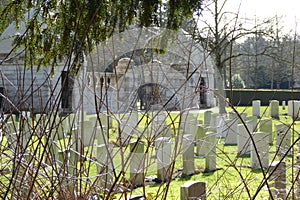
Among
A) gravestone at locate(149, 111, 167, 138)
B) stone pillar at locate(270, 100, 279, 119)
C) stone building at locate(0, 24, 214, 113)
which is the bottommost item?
stone pillar at locate(270, 100, 279, 119)

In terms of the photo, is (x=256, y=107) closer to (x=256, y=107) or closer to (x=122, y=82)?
(x=256, y=107)

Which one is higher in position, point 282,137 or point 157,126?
point 157,126

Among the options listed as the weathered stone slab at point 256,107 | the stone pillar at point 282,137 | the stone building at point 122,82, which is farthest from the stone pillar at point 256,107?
the stone pillar at point 282,137

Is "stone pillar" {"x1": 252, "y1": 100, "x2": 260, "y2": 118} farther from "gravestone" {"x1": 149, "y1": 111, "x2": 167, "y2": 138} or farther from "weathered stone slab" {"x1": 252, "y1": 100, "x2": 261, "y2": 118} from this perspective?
"gravestone" {"x1": 149, "y1": 111, "x2": 167, "y2": 138}

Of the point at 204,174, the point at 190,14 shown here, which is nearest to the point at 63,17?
the point at 190,14

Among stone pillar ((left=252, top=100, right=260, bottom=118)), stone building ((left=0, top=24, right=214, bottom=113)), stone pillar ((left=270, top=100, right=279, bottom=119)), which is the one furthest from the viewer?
stone pillar ((left=270, top=100, right=279, bottom=119))

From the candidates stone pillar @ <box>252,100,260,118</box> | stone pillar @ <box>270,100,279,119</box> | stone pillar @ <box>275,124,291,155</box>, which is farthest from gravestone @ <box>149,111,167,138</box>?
stone pillar @ <box>270,100,279,119</box>

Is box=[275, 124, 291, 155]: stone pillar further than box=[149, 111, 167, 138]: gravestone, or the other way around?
box=[275, 124, 291, 155]: stone pillar

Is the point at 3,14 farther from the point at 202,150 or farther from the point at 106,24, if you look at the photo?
the point at 202,150

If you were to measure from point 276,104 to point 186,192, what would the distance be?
12981 mm

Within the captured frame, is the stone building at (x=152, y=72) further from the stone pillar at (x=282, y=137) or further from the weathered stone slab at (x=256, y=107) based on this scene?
the weathered stone slab at (x=256, y=107)

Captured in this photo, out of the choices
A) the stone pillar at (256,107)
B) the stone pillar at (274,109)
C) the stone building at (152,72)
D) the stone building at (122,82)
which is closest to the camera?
the stone building at (122,82)

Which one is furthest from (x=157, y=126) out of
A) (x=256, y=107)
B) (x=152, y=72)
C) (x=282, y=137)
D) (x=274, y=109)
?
(x=274, y=109)

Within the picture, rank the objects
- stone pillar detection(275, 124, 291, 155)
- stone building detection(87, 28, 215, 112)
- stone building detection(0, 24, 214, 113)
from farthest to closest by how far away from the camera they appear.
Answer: stone pillar detection(275, 124, 291, 155) → stone building detection(87, 28, 215, 112) → stone building detection(0, 24, 214, 113)
